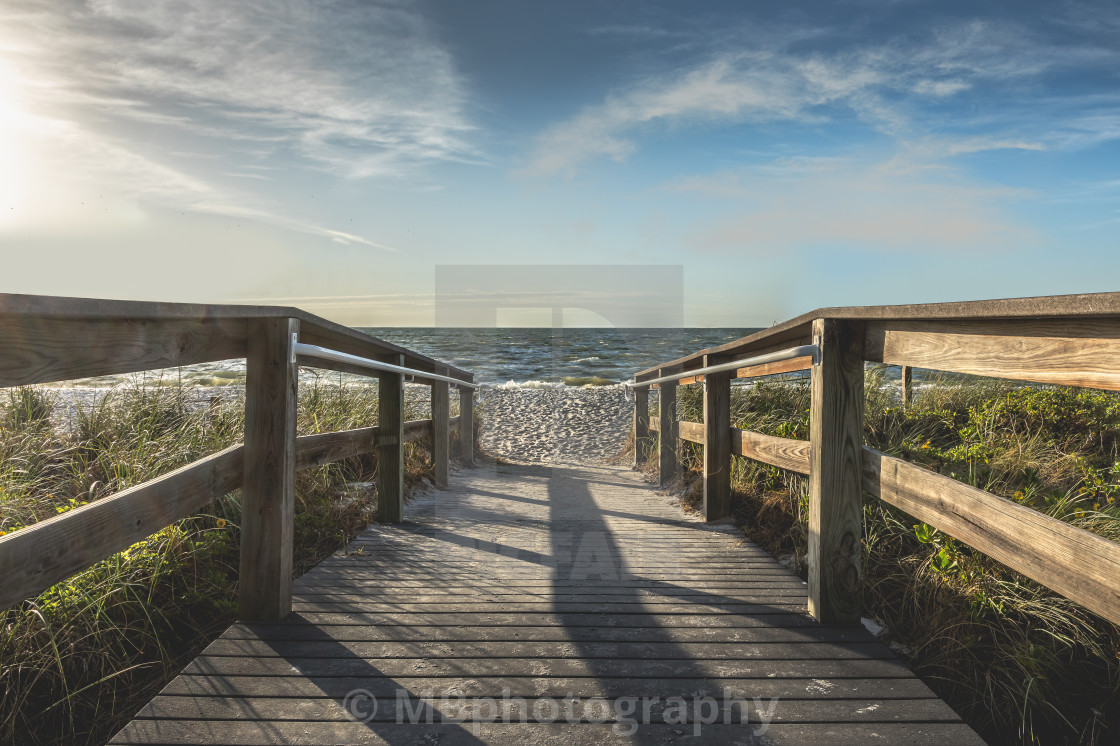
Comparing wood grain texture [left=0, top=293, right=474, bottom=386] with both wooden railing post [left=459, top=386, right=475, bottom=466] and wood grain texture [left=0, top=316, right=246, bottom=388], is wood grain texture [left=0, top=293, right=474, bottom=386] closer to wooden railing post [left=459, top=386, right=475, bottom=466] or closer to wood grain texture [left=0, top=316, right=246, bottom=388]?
wood grain texture [left=0, top=316, right=246, bottom=388]

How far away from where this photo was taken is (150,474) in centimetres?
369

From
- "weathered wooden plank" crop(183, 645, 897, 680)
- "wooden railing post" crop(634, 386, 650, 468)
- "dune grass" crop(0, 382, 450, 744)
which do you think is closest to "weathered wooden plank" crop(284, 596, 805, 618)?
"weathered wooden plank" crop(183, 645, 897, 680)

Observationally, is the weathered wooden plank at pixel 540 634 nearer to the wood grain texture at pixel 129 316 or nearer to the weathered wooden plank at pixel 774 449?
the weathered wooden plank at pixel 774 449

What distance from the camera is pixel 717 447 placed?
13.7ft

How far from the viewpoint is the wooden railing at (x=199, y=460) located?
1363 mm

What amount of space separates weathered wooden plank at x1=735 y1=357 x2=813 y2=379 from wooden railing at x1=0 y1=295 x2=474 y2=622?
216cm

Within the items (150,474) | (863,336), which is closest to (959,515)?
(863,336)

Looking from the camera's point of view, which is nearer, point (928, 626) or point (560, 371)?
point (928, 626)

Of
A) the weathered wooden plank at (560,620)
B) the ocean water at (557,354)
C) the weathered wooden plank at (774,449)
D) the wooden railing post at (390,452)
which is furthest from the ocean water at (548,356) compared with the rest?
the weathered wooden plank at (560,620)

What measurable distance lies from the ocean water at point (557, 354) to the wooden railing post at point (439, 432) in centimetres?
833

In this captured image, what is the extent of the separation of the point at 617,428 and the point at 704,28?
722 cm

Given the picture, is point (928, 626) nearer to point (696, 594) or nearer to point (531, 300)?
point (696, 594)

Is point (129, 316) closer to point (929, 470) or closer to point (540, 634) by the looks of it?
point (540, 634)

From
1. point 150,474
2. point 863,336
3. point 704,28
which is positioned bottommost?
point 150,474
